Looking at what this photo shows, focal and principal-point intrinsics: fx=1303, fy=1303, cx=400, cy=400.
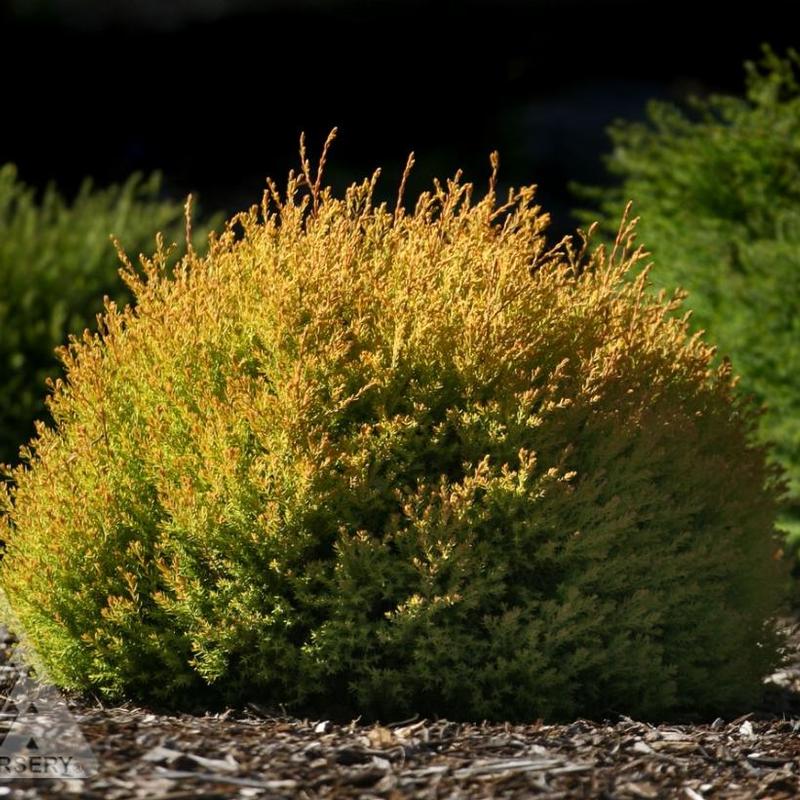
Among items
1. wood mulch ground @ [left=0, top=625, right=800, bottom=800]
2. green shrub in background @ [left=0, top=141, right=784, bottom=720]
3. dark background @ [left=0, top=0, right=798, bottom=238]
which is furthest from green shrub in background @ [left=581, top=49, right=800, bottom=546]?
dark background @ [left=0, top=0, right=798, bottom=238]

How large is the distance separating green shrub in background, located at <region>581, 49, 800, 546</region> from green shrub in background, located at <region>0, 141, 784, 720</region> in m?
3.39

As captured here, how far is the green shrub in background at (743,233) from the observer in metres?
7.90

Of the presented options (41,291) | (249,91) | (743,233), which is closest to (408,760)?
(743,233)

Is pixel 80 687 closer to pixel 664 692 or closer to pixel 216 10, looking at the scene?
pixel 664 692

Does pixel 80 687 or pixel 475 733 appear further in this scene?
pixel 80 687

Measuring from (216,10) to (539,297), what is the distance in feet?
39.0

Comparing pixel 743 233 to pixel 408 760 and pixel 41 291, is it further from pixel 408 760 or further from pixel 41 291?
pixel 408 760

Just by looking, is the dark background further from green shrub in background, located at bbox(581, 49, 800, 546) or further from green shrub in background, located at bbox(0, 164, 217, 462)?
green shrub in background, located at bbox(581, 49, 800, 546)

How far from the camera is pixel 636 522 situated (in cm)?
448

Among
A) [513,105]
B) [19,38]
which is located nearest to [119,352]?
[19,38]

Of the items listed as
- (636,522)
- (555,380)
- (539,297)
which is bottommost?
(636,522)

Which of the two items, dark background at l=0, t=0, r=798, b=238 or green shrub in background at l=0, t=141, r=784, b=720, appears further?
dark background at l=0, t=0, r=798, b=238

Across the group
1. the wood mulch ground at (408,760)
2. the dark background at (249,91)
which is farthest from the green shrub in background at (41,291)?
the dark background at (249,91)

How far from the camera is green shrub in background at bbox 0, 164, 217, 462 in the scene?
8.59 m
